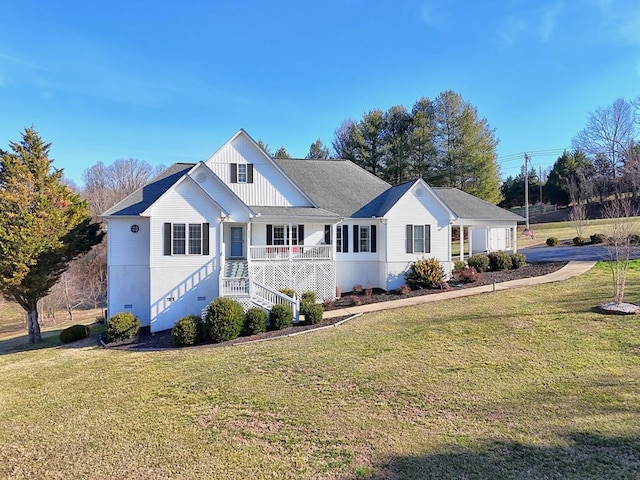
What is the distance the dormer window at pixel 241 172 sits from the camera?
66.4 ft

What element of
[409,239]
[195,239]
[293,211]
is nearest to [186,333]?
[195,239]

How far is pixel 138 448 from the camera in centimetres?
598

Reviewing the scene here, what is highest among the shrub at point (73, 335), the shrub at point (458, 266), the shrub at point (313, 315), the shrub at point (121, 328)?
the shrub at point (458, 266)

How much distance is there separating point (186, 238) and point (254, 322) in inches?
215

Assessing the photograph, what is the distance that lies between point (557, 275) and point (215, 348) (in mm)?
17492

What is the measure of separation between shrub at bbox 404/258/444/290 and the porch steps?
343 inches

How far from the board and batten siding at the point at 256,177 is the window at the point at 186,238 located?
3.76 meters

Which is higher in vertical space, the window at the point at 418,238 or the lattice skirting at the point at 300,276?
the window at the point at 418,238

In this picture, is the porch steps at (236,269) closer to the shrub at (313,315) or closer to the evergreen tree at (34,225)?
the shrub at (313,315)

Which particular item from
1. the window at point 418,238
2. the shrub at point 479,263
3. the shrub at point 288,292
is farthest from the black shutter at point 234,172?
the shrub at point 479,263

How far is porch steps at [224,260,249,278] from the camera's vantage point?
17.1 meters

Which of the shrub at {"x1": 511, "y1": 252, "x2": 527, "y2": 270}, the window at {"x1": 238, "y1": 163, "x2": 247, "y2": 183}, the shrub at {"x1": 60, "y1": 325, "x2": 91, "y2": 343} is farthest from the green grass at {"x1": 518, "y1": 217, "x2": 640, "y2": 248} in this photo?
the shrub at {"x1": 60, "y1": 325, "x2": 91, "y2": 343}

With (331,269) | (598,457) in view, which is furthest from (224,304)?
(598,457)

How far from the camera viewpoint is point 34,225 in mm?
17953
